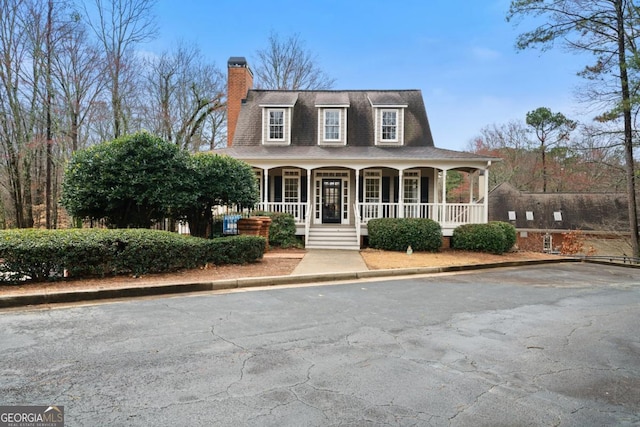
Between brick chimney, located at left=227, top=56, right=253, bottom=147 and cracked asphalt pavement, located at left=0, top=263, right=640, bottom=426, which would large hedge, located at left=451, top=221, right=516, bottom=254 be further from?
brick chimney, located at left=227, top=56, right=253, bottom=147

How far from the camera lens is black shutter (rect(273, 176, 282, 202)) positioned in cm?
1678

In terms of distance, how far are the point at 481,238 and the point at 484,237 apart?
0.11m

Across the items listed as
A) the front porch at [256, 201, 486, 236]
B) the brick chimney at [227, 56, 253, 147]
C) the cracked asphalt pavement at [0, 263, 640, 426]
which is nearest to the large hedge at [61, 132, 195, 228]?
the cracked asphalt pavement at [0, 263, 640, 426]

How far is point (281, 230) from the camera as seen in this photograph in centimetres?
1373

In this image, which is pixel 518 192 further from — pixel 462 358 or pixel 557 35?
pixel 462 358

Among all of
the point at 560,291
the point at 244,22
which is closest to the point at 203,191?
the point at 560,291

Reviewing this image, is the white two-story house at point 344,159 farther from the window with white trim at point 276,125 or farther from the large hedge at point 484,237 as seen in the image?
the large hedge at point 484,237

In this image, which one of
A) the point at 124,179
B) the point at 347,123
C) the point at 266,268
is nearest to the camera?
the point at 124,179

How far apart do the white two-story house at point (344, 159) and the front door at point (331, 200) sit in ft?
0.15

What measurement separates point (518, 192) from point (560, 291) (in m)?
28.9

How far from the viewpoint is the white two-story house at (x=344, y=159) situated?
14.7 m

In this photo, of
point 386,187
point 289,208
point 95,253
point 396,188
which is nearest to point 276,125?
point 289,208

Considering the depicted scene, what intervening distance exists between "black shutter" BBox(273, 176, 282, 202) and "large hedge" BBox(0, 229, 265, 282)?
797 centimetres

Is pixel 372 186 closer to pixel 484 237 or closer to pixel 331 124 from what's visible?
pixel 331 124
